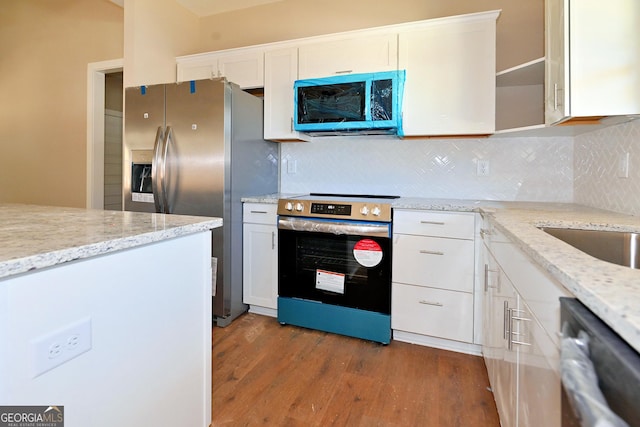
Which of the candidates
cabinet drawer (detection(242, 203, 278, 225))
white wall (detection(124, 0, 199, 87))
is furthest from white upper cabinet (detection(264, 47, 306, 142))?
white wall (detection(124, 0, 199, 87))

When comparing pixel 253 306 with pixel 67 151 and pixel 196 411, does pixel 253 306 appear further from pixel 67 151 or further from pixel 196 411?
pixel 67 151

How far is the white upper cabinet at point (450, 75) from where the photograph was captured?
2232mm

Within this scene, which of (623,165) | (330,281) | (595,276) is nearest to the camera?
(595,276)

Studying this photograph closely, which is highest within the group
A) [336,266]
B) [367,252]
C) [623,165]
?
[623,165]


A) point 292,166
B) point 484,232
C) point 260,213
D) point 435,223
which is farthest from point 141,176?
point 484,232

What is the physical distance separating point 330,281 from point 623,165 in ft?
5.62

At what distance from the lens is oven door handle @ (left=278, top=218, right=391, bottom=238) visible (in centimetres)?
217

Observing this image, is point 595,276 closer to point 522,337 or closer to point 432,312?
point 522,337

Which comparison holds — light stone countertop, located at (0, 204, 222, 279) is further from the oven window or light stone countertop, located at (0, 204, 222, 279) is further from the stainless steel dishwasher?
the oven window

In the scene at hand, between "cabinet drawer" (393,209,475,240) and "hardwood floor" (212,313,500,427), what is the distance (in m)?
0.75

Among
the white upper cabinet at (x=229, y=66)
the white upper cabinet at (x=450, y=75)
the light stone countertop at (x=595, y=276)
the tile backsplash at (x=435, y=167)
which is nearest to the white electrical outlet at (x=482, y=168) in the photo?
the tile backsplash at (x=435, y=167)

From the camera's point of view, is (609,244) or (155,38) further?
(155,38)

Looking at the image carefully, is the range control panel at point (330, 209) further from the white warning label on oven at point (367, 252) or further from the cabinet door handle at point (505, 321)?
the cabinet door handle at point (505, 321)

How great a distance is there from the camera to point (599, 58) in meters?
1.44
